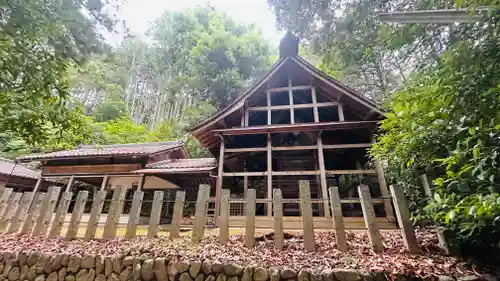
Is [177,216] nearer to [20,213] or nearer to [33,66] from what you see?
[33,66]

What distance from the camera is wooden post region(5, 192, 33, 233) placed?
17.0ft

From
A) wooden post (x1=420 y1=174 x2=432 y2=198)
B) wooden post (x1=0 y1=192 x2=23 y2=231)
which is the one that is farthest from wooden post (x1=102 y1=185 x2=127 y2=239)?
wooden post (x1=420 y1=174 x2=432 y2=198)

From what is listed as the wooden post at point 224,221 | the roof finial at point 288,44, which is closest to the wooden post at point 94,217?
the wooden post at point 224,221

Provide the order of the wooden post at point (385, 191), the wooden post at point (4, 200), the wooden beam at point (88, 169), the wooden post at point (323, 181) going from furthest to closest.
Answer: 1. the wooden beam at point (88, 169)
2. the wooden post at point (323, 181)
3. the wooden post at point (385, 191)
4. the wooden post at point (4, 200)

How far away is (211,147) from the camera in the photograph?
33.6 feet

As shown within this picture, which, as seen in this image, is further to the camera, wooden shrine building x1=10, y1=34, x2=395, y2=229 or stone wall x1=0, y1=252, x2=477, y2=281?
wooden shrine building x1=10, y1=34, x2=395, y2=229

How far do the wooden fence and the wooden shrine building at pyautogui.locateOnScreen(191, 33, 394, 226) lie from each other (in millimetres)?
3399

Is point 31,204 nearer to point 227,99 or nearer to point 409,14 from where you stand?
point 409,14

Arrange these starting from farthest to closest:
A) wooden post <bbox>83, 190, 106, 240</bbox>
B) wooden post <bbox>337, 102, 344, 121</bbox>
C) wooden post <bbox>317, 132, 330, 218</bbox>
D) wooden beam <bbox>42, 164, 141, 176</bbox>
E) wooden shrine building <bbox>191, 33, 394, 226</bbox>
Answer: wooden beam <bbox>42, 164, 141, 176</bbox>
wooden post <bbox>337, 102, 344, 121</bbox>
wooden shrine building <bbox>191, 33, 394, 226</bbox>
wooden post <bbox>317, 132, 330, 218</bbox>
wooden post <bbox>83, 190, 106, 240</bbox>

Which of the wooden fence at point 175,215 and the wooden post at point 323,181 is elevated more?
the wooden post at point 323,181

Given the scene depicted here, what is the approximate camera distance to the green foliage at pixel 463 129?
214cm

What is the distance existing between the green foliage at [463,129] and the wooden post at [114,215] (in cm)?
468

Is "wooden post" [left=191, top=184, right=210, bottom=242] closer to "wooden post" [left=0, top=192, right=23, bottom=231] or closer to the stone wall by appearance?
the stone wall

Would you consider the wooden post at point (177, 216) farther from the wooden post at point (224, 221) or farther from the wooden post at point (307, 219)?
the wooden post at point (307, 219)
